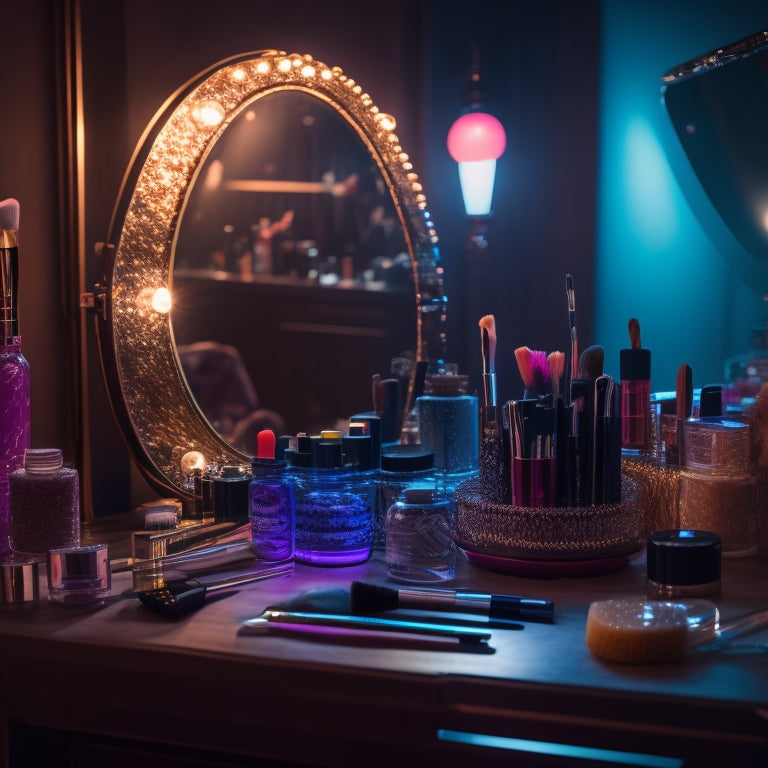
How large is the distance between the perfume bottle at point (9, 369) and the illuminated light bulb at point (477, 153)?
799mm

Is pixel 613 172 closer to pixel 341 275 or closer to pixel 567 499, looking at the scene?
pixel 341 275

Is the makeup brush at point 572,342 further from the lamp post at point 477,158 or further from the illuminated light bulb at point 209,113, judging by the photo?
the lamp post at point 477,158

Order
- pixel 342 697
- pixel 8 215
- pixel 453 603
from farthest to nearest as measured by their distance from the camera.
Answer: pixel 8 215 < pixel 453 603 < pixel 342 697

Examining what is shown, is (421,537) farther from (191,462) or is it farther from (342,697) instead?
(191,462)

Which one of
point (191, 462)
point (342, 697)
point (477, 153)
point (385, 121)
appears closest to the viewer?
point (342, 697)

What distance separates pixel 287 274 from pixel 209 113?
8.1 inches

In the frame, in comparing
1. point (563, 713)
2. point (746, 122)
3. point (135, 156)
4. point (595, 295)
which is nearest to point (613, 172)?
point (595, 295)

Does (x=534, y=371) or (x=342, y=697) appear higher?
(x=534, y=371)

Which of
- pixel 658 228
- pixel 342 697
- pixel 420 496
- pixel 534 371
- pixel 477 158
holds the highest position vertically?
pixel 477 158

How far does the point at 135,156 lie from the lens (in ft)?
3.36

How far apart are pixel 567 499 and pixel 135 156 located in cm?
58

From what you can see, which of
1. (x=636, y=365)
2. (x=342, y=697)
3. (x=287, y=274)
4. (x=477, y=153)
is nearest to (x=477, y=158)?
(x=477, y=153)

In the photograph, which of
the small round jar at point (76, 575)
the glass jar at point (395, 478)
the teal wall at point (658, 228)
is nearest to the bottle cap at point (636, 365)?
the glass jar at point (395, 478)

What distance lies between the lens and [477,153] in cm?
150
